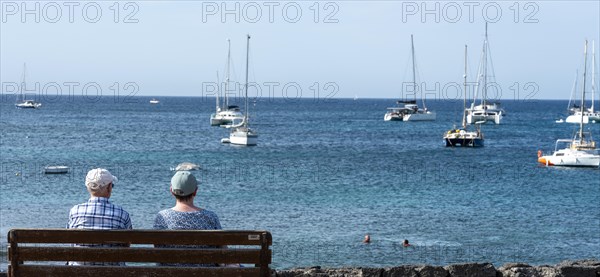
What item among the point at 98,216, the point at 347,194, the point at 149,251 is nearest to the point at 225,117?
the point at 347,194

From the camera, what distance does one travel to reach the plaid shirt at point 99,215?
281 inches

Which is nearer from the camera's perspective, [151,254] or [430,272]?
[151,254]

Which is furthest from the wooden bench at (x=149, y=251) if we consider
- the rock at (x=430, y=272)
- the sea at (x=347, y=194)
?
the sea at (x=347, y=194)

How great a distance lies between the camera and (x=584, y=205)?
40.0 m

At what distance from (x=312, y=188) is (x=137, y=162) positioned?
55.9 ft

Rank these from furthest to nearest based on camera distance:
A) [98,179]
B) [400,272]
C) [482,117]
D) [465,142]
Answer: [482,117]
[465,142]
[400,272]
[98,179]

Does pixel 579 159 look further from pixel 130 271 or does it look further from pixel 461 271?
pixel 130 271

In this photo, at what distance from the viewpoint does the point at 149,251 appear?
267 inches

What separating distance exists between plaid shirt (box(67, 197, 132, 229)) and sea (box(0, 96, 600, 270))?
16.2 m

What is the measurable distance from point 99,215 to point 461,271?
136 inches

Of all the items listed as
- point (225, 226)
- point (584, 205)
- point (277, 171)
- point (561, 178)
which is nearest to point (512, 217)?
point (584, 205)

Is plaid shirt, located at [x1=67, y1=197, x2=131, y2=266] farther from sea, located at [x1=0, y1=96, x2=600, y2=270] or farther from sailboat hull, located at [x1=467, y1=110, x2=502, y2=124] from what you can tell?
sailboat hull, located at [x1=467, y1=110, x2=502, y2=124]

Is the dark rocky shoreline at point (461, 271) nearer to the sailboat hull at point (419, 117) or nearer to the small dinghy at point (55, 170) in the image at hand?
the small dinghy at point (55, 170)

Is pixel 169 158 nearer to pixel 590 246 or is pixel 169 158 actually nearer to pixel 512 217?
pixel 512 217
